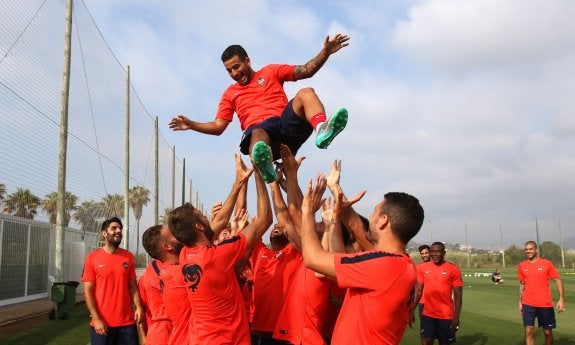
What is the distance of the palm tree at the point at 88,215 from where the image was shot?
68.6 ft

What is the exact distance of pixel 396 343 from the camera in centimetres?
329

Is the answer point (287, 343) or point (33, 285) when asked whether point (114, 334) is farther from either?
point (33, 285)

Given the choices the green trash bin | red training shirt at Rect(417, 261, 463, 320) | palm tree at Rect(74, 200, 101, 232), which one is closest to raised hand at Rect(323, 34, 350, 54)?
red training shirt at Rect(417, 261, 463, 320)

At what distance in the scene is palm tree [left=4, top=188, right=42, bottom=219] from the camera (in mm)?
14685

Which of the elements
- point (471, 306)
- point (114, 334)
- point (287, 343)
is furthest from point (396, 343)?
point (471, 306)

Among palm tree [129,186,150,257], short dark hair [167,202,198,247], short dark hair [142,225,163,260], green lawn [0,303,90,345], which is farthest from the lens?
palm tree [129,186,150,257]

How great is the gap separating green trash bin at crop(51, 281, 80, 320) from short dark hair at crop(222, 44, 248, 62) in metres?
10.2

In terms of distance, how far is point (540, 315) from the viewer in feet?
33.8

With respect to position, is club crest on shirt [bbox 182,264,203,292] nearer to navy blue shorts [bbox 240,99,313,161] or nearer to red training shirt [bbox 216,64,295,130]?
navy blue shorts [bbox 240,99,313,161]

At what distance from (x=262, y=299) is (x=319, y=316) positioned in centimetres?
81

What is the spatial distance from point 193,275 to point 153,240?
5.75 feet

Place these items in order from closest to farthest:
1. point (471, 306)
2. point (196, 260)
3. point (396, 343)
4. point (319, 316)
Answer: point (396, 343)
point (196, 260)
point (319, 316)
point (471, 306)

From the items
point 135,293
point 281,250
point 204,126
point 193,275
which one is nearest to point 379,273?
point 193,275

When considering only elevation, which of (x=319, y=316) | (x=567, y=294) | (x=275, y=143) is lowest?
(x=567, y=294)
